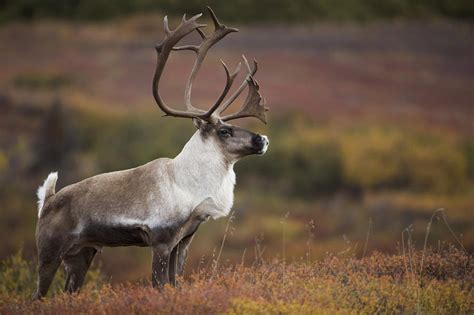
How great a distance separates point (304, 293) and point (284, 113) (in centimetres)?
2810

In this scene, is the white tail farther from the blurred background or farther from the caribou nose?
the blurred background

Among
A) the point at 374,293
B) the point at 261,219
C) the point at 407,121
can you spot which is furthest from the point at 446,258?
the point at 407,121

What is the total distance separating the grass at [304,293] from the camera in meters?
6.47

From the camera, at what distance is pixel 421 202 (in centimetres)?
2778

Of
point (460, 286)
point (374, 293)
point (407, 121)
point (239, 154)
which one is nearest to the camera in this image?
point (374, 293)

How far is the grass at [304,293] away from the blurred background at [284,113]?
9.36 metres

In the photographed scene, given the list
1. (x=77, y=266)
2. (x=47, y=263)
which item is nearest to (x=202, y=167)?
(x=77, y=266)

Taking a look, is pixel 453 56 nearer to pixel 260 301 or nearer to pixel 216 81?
pixel 216 81

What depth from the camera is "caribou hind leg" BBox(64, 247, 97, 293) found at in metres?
8.22

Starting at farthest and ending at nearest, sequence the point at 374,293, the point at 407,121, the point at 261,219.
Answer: the point at 407,121 → the point at 261,219 → the point at 374,293

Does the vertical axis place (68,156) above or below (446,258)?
below

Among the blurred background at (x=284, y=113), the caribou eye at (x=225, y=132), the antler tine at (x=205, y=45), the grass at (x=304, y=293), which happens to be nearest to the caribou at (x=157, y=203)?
the caribou eye at (x=225, y=132)

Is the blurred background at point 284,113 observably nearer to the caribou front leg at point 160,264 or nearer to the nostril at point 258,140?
the nostril at point 258,140

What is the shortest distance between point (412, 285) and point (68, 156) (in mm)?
24500
